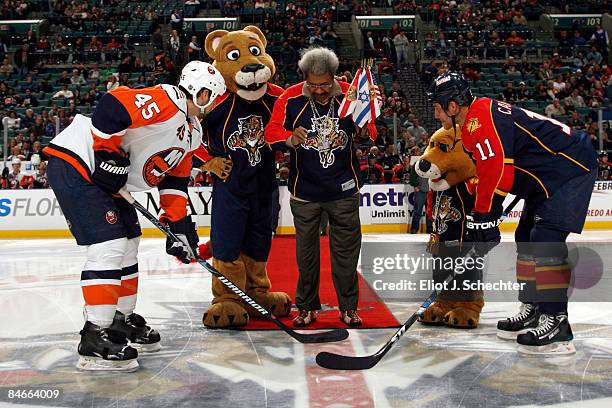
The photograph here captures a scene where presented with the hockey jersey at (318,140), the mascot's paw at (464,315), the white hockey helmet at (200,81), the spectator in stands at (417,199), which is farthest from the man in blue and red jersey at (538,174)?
the spectator in stands at (417,199)

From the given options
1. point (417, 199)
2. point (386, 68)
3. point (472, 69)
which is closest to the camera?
point (417, 199)

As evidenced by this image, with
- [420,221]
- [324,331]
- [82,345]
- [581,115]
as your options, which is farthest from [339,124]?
[581,115]

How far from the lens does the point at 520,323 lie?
397 centimetres

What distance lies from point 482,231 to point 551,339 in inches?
26.2

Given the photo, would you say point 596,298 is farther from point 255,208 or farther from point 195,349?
point 195,349

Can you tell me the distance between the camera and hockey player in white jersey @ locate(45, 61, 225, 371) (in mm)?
3293

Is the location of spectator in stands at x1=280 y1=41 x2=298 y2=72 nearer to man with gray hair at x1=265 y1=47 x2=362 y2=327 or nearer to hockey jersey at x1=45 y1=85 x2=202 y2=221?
man with gray hair at x1=265 y1=47 x2=362 y2=327

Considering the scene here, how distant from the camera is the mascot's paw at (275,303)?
4.49 meters

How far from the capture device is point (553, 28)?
16.7 meters

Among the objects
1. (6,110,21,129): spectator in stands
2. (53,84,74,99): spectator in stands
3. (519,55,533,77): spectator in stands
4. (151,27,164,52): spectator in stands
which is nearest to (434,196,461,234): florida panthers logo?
(6,110,21,129): spectator in stands

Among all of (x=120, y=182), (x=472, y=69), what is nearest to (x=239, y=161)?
(x=120, y=182)

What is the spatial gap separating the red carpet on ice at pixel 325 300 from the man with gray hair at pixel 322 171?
0.41ft

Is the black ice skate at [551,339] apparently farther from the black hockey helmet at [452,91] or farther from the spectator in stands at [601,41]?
the spectator in stands at [601,41]

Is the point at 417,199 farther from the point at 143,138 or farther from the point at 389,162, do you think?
the point at 143,138
